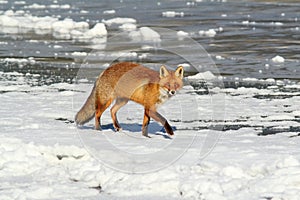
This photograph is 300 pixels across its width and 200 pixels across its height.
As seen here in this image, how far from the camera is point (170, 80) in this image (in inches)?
324

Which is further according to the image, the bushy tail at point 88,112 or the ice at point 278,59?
the ice at point 278,59

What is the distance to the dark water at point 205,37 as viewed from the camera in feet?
50.7

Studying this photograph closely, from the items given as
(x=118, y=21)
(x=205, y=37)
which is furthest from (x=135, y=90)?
(x=118, y=21)

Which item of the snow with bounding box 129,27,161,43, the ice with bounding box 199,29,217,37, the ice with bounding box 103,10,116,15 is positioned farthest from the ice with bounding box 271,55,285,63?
the ice with bounding box 103,10,116,15

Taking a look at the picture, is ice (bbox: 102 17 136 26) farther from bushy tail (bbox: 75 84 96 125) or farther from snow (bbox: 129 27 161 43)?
bushy tail (bbox: 75 84 96 125)

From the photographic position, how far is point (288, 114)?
10094mm

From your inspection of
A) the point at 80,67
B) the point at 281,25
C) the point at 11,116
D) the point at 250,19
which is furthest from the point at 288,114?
the point at 250,19

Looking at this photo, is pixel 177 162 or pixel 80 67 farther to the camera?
pixel 80 67

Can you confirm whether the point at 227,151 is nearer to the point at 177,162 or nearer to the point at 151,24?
the point at 177,162

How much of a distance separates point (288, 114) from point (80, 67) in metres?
6.57

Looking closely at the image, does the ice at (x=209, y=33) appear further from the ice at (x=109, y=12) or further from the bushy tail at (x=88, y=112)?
the bushy tail at (x=88, y=112)

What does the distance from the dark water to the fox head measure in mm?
5703

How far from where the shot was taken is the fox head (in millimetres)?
8195

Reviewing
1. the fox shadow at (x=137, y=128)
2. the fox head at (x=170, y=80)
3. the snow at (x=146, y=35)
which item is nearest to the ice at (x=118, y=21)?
the snow at (x=146, y=35)
